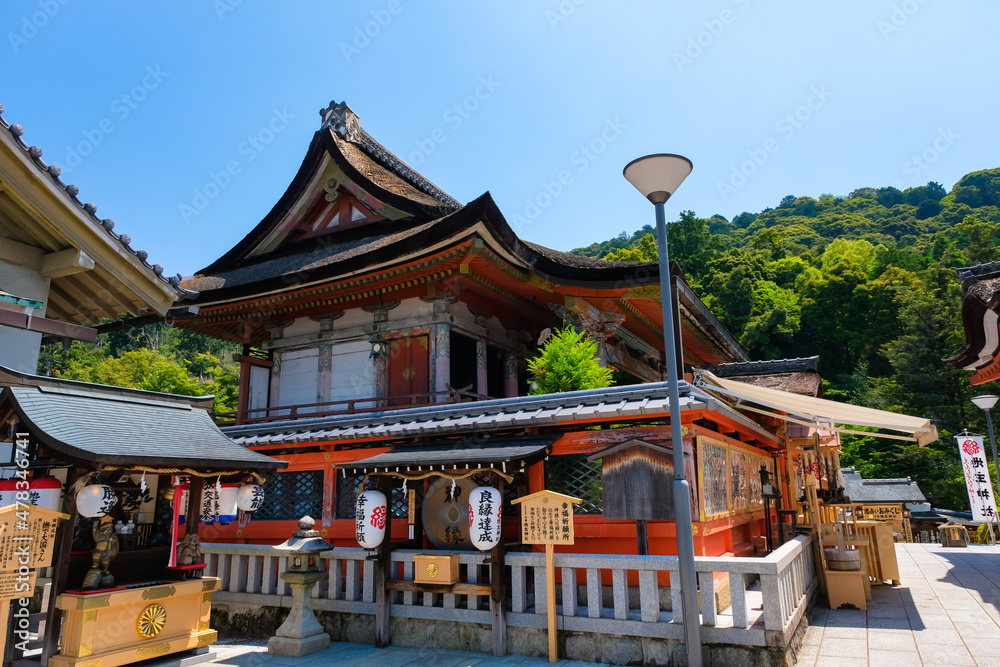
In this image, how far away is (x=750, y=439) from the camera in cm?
1363

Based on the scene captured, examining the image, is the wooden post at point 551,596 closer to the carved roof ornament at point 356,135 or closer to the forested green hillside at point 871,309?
the carved roof ornament at point 356,135

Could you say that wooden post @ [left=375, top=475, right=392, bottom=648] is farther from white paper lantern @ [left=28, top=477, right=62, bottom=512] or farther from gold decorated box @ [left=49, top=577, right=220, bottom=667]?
white paper lantern @ [left=28, top=477, right=62, bottom=512]

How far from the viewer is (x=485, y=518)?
780 centimetres

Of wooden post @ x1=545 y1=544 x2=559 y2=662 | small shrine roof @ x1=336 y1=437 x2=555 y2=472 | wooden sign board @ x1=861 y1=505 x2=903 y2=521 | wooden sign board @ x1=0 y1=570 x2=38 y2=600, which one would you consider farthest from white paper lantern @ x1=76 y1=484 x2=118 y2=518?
wooden sign board @ x1=861 y1=505 x2=903 y2=521

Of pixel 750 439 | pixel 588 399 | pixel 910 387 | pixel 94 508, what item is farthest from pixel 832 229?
pixel 94 508

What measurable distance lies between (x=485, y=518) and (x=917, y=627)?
5870 millimetres

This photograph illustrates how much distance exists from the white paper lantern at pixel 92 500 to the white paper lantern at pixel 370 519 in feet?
9.86

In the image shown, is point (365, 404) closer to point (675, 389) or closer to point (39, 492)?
point (39, 492)

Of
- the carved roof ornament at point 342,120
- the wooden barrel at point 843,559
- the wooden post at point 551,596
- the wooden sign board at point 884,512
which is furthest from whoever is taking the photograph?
the wooden sign board at point 884,512

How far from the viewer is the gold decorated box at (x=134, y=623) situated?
21.6ft

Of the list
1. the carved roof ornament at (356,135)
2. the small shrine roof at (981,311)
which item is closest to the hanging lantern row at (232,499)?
the carved roof ornament at (356,135)

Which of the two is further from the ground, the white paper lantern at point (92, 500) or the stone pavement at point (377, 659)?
the white paper lantern at point (92, 500)

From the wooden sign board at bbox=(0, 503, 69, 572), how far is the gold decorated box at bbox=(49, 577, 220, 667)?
2.56ft

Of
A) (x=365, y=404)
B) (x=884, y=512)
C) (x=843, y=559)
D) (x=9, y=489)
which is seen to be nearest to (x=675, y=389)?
(x=843, y=559)
